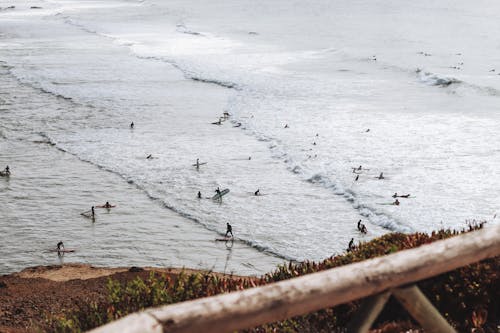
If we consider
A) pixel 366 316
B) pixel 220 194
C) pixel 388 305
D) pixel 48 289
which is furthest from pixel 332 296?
pixel 220 194

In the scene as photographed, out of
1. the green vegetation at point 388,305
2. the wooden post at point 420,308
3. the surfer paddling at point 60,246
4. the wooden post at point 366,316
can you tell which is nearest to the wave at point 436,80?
the surfer paddling at point 60,246

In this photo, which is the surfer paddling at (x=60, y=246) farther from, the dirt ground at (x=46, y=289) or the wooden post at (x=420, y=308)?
the wooden post at (x=420, y=308)

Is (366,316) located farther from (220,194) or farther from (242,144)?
(242,144)

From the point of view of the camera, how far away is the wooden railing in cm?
276

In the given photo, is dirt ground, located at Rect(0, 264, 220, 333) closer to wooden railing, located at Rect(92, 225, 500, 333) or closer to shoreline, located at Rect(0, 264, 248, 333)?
shoreline, located at Rect(0, 264, 248, 333)

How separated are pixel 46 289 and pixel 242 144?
803 cm

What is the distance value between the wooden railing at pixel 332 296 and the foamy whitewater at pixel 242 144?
592cm

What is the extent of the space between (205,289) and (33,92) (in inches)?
697

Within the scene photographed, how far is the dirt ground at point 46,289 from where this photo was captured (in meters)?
7.62

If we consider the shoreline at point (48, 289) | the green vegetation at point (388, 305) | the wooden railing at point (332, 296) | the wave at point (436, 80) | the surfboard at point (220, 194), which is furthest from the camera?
the wave at point (436, 80)

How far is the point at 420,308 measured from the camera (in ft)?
11.5

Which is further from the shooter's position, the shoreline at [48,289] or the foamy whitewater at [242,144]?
the foamy whitewater at [242,144]

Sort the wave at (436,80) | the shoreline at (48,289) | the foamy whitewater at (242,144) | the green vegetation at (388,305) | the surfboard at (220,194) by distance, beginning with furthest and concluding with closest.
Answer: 1. the wave at (436,80)
2. the surfboard at (220,194)
3. the foamy whitewater at (242,144)
4. the shoreline at (48,289)
5. the green vegetation at (388,305)

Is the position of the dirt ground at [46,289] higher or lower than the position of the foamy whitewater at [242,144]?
higher
